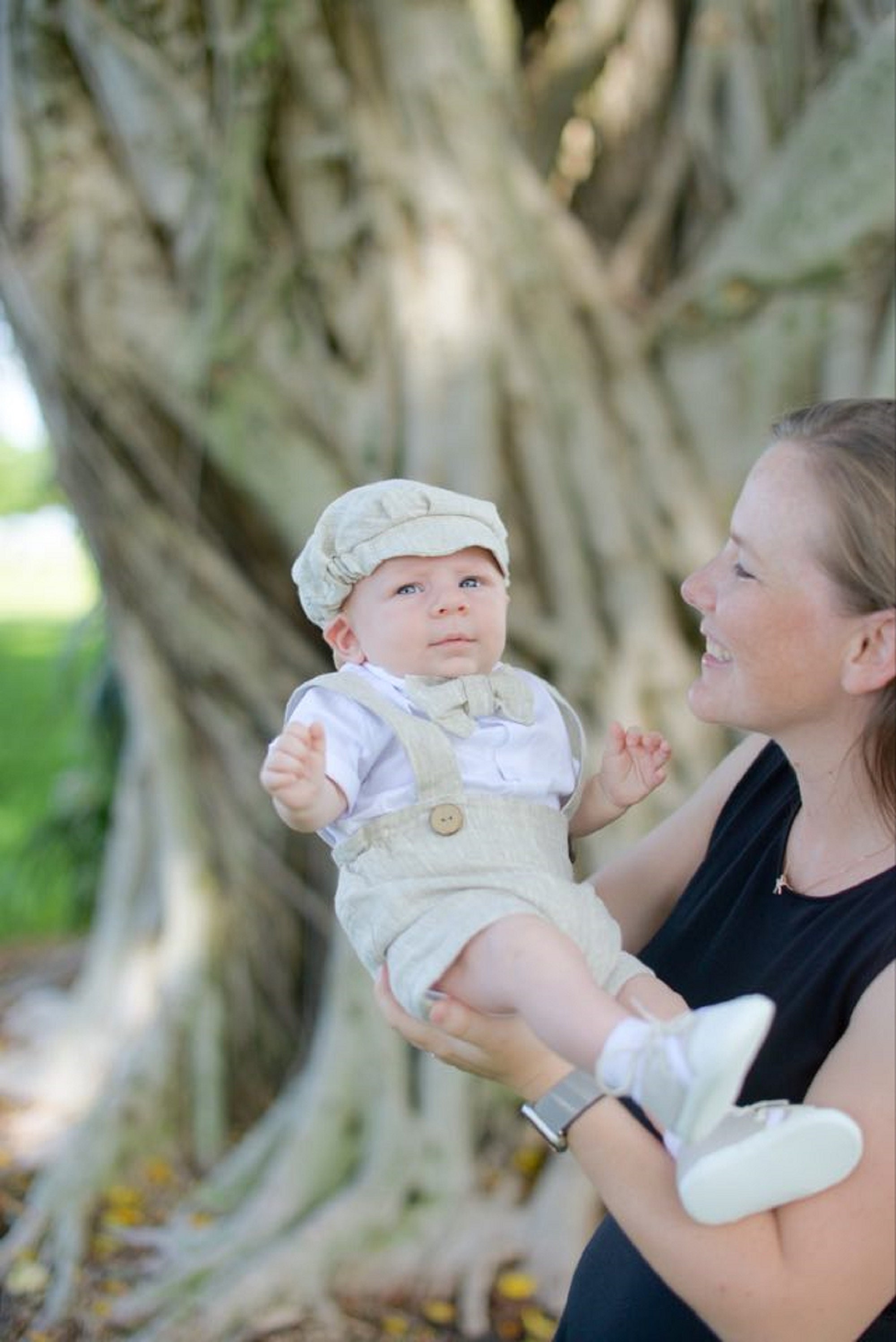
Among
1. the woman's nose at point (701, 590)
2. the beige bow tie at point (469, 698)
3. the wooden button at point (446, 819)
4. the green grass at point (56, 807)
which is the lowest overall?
the green grass at point (56, 807)

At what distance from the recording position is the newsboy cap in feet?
5.18

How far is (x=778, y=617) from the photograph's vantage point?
1381mm

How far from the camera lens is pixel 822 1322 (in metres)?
1.25

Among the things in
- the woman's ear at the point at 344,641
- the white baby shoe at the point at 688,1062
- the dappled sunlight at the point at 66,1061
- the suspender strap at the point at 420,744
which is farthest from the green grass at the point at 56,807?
the white baby shoe at the point at 688,1062

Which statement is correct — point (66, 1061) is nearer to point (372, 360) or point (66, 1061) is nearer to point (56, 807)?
point (56, 807)

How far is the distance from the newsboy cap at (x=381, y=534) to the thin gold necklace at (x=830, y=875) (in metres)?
0.43

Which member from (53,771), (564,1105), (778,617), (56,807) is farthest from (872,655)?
(53,771)

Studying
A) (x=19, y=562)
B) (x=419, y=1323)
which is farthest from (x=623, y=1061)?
(x=19, y=562)

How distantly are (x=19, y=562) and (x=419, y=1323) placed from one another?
13.4 m

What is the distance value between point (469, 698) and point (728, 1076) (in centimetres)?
53

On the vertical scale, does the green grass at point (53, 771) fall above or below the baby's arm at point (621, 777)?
below

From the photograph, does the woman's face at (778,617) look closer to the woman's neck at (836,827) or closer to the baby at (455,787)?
the woman's neck at (836,827)

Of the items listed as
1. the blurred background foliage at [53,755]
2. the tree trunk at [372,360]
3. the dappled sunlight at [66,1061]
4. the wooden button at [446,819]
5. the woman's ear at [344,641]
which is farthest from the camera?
the blurred background foliage at [53,755]

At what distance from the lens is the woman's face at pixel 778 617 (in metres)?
1.37
